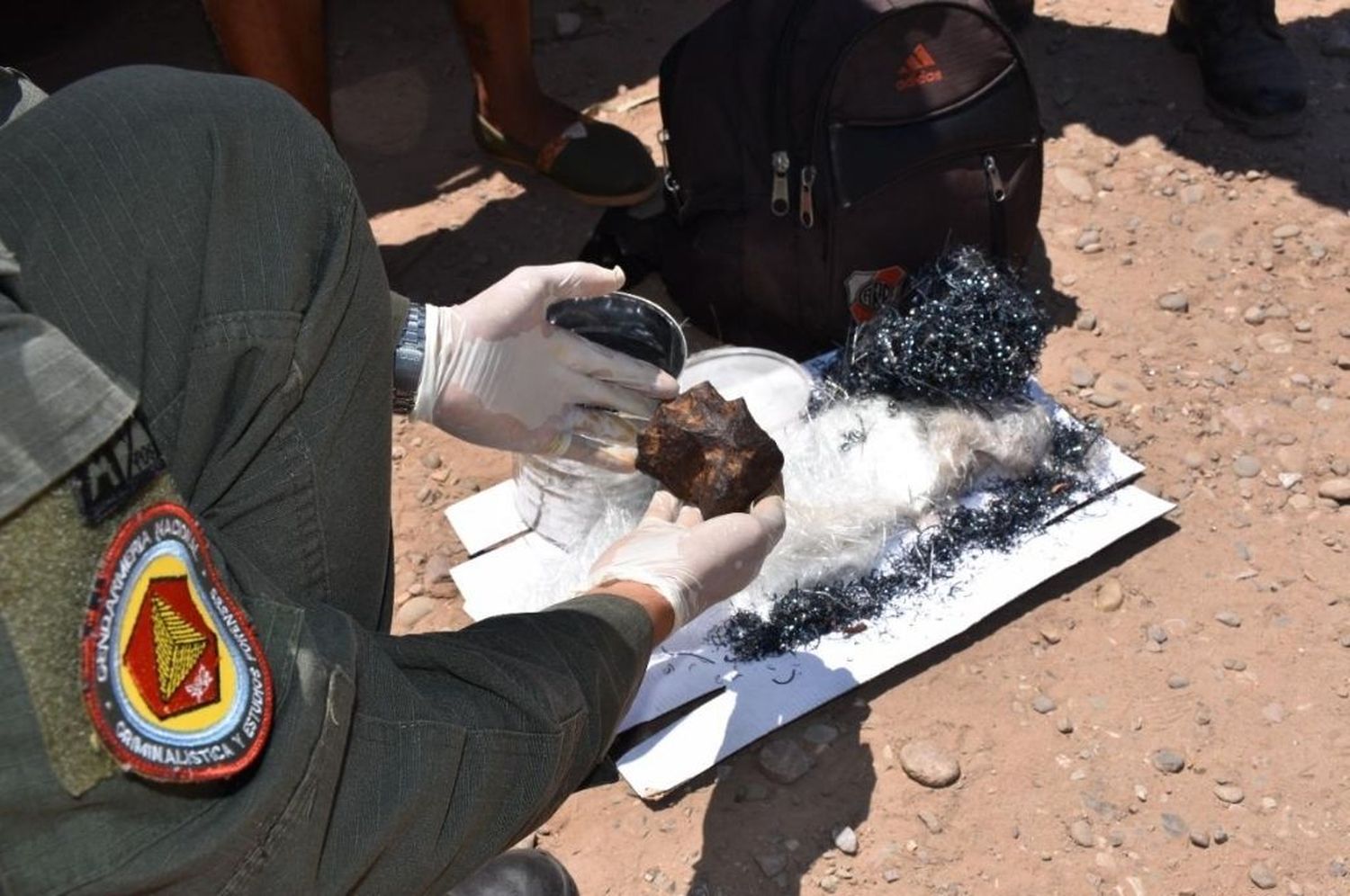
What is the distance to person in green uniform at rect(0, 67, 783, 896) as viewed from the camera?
1.07m

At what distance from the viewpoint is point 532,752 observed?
1.50m

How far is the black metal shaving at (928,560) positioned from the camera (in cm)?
252

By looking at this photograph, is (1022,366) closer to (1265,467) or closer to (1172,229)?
(1265,467)

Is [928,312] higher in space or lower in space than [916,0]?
lower

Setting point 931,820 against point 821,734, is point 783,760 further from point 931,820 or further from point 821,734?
point 931,820

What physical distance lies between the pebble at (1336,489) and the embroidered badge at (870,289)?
3.23 ft

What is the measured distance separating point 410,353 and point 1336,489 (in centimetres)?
192

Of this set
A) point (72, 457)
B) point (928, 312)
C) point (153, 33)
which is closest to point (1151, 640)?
point (928, 312)

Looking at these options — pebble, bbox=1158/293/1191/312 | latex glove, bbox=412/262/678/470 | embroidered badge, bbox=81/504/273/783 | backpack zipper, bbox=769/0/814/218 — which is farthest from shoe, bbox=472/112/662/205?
embroidered badge, bbox=81/504/273/783

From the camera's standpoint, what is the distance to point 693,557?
2.02 metres

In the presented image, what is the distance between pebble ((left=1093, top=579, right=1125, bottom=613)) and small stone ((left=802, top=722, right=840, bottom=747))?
23.8 inches

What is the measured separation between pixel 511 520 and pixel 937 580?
92 cm

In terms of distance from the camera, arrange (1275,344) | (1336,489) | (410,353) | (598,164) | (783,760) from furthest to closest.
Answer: (598,164)
(1275,344)
(1336,489)
(783,760)
(410,353)

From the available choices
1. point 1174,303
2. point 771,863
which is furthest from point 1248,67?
point 771,863
